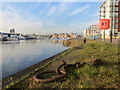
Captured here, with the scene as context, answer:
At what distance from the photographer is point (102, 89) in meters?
3.74

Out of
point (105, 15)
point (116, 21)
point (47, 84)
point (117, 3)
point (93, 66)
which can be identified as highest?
point (117, 3)

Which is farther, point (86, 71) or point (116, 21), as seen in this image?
point (116, 21)

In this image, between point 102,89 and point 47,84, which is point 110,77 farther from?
point 47,84

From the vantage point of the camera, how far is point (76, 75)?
5.08 m

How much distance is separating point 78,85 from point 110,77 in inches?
57.8

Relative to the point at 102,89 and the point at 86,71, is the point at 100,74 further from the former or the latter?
Answer: the point at 102,89

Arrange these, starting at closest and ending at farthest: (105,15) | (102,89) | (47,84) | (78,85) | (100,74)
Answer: (102,89) → (78,85) → (47,84) → (100,74) → (105,15)

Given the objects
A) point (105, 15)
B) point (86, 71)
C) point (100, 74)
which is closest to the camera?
point (100, 74)

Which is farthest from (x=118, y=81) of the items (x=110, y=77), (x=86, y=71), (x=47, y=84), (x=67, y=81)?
(x=47, y=84)

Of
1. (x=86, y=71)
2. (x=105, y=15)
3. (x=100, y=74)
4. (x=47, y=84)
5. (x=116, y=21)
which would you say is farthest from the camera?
(x=105, y=15)

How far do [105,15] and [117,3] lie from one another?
36.4ft

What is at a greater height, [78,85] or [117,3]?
[117,3]

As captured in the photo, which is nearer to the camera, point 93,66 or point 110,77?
point 110,77

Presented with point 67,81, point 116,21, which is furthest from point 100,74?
point 116,21
